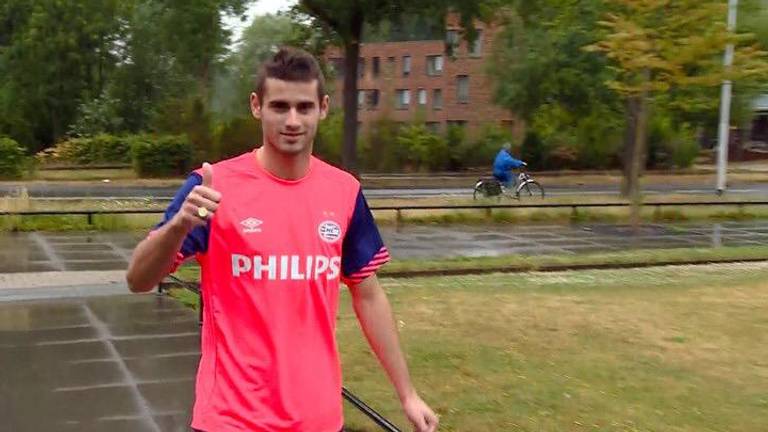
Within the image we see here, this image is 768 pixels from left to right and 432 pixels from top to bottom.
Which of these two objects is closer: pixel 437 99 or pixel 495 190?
pixel 495 190

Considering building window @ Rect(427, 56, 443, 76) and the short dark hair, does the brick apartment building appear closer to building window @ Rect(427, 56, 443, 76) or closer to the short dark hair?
building window @ Rect(427, 56, 443, 76)

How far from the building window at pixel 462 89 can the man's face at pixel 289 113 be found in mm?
68992

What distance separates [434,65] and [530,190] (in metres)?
47.7

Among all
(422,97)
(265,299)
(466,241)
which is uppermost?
(422,97)

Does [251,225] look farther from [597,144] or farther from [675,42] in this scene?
[597,144]

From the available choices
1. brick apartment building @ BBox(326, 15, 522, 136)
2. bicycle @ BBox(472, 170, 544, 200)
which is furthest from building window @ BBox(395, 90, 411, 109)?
bicycle @ BBox(472, 170, 544, 200)

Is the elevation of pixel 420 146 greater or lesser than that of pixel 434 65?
lesser

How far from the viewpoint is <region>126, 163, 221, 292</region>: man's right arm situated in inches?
92.4

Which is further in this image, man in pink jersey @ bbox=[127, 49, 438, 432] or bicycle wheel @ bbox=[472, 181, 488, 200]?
bicycle wheel @ bbox=[472, 181, 488, 200]

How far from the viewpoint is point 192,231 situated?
2568mm

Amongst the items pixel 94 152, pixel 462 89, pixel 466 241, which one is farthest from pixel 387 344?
pixel 462 89

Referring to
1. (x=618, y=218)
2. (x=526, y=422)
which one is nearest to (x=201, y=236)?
(x=526, y=422)

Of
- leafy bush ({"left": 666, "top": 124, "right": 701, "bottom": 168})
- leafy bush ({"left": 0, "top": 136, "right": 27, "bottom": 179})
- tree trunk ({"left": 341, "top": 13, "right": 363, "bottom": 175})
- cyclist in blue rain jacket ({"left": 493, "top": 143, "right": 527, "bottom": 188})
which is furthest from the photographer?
leafy bush ({"left": 666, "top": 124, "right": 701, "bottom": 168})

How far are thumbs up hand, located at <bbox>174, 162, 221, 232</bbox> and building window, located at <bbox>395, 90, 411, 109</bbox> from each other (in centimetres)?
7272
